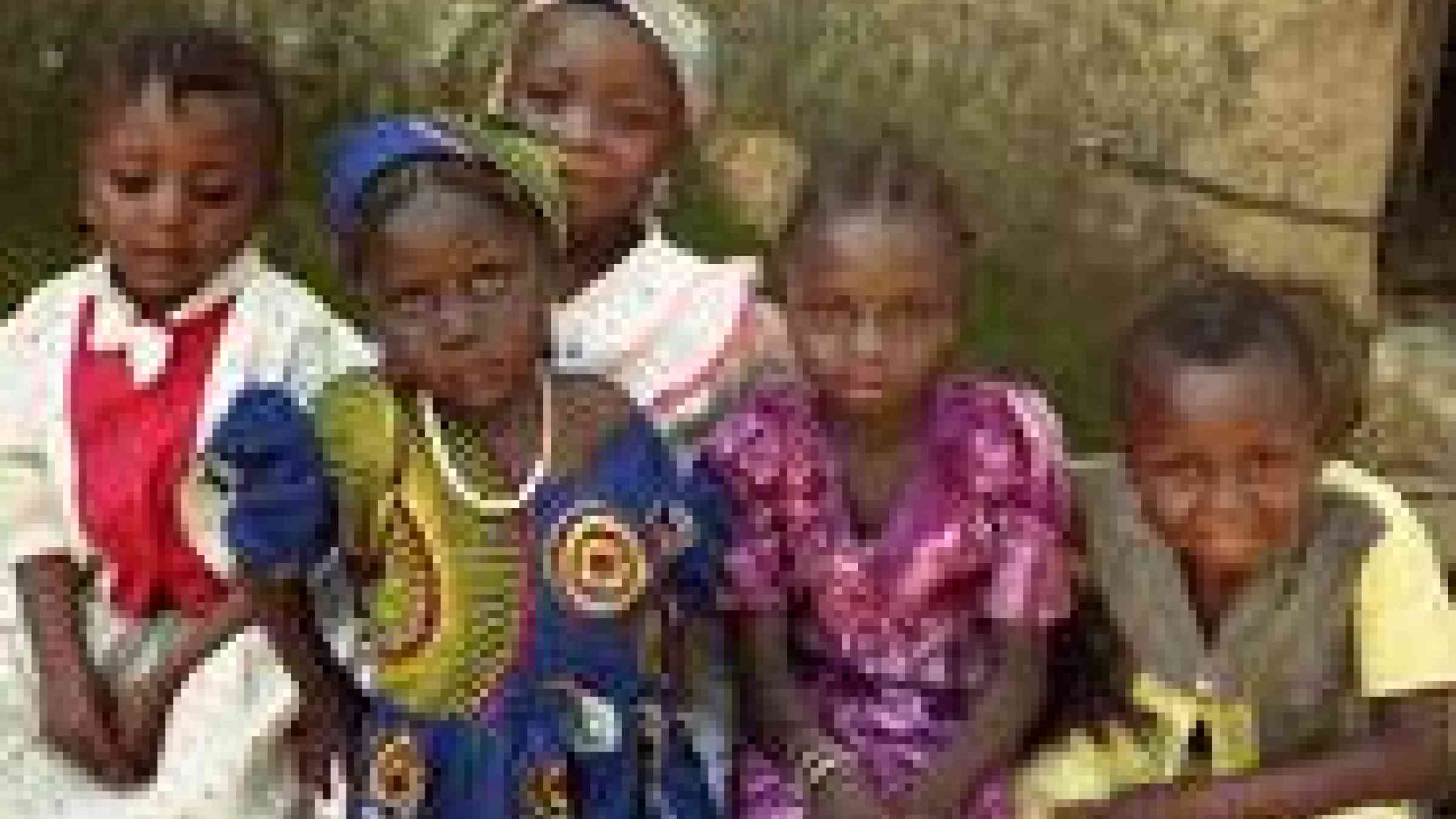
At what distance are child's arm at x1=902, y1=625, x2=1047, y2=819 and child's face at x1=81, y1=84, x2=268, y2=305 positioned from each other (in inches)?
41.5

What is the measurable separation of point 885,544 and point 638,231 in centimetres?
54

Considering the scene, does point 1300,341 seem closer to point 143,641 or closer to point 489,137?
point 489,137

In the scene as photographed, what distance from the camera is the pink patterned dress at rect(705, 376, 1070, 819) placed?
371cm

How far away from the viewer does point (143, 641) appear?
3885 mm

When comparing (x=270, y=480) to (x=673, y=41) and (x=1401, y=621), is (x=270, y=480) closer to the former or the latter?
(x=673, y=41)

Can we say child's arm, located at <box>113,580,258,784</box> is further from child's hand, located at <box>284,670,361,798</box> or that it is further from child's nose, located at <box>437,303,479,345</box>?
child's nose, located at <box>437,303,479,345</box>

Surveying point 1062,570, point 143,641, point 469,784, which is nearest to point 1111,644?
point 1062,570

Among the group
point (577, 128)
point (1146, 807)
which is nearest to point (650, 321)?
point (577, 128)

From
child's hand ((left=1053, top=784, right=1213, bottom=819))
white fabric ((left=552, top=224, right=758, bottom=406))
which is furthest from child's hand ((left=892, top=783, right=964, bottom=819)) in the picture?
white fabric ((left=552, top=224, right=758, bottom=406))

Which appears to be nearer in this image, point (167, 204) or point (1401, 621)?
point (1401, 621)

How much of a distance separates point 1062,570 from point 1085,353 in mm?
1248

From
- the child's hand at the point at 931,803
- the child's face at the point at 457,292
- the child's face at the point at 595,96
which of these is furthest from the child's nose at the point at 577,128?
the child's hand at the point at 931,803

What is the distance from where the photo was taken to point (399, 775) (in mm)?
3627

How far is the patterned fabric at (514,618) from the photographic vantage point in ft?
11.8
